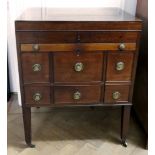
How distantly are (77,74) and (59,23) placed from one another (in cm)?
32

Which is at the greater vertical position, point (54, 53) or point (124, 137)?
point (54, 53)

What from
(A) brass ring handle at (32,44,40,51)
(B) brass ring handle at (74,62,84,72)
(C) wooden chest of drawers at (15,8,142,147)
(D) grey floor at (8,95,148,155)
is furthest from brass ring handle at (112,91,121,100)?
(A) brass ring handle at (32,44,40,51)

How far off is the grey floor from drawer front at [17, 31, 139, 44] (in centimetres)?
76

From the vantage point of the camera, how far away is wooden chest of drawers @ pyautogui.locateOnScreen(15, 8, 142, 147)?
4.26 ft

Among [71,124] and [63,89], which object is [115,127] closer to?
[71,124]

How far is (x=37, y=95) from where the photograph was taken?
145 centimetres

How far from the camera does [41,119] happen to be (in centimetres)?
193

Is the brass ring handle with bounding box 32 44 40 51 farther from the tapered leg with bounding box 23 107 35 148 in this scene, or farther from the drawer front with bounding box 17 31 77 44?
the tapered leg with bounding box 23 107 35 148

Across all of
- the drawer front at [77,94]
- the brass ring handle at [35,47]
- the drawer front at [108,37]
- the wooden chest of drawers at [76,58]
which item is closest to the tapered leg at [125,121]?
the wooden chest of drawers at [76,58]

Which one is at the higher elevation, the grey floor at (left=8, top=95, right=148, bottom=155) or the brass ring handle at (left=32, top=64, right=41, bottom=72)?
the brass ring handle at (left=32, top=64, right=41, bottom=72)

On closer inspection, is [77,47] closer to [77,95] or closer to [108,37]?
[108,37]

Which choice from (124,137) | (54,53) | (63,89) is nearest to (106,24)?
(54,53)

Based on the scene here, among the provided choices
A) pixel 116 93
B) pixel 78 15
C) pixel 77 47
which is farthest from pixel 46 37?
pixel 116 93

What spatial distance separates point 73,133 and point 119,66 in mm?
676
